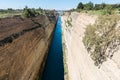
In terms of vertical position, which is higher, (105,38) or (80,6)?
(105,38)

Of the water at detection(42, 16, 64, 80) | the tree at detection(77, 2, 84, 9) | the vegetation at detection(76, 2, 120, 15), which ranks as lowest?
the water at detection(42, 16, 64, 80)

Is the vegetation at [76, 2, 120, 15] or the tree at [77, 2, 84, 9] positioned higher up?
the vegetation at [76, 2, 120, 15]

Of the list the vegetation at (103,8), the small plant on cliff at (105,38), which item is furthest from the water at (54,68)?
the small plant on cliff at (105,38)

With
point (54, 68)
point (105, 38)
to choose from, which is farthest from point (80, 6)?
point (105, 38)

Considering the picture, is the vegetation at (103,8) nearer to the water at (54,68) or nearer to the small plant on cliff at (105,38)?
the small plant on cliff at (105,38)

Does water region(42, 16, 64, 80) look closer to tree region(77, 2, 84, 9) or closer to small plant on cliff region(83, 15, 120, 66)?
small plant on cliff region(83, 15, 120, 66)

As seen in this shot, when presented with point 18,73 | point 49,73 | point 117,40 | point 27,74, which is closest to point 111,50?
point 117,40

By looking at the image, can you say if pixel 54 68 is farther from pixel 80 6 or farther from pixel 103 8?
pixel 80 6

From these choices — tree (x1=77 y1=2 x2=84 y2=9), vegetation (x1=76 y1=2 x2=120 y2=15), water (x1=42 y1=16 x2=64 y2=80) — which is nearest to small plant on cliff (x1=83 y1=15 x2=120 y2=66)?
vegetation (x1=76 y1=2 x2=120 y2=15)

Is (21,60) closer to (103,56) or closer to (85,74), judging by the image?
(85,74)
